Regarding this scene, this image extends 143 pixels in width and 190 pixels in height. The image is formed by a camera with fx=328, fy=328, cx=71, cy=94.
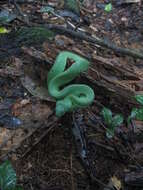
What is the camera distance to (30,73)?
3.08m

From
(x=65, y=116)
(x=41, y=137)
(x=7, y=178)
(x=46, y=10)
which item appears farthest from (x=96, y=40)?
(x=7, y=178)

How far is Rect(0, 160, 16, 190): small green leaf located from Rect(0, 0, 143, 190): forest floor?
30 cm

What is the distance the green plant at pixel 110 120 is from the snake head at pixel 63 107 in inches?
11.1

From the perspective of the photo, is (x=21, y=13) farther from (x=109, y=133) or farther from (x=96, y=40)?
(x=109, y=133)

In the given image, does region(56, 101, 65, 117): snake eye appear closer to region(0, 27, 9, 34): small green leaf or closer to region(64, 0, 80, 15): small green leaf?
region(0, 27, 9, 34): small green leaf

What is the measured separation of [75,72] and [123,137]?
2.29 ft

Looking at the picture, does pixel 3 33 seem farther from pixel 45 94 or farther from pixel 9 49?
pixel 45 94

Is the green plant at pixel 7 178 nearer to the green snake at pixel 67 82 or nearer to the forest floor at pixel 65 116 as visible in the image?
the forest floor at pixel 65 116

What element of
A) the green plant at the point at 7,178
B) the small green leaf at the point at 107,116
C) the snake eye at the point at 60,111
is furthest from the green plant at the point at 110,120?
the green plant at the point at 7,178

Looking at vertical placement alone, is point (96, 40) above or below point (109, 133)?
above

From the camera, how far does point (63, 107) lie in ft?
8.29

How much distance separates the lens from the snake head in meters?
2.51

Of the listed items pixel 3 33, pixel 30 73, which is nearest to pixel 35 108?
pixel 30 73

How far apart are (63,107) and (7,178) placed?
76 cm
